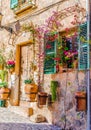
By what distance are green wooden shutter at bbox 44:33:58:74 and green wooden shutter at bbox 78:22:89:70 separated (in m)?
1.03

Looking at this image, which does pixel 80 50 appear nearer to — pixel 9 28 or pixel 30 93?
pixel 30 93

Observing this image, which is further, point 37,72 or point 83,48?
point 37,72

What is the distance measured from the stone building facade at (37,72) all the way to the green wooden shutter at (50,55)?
185 mm

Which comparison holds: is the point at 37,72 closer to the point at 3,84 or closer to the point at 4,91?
the point at 4,91

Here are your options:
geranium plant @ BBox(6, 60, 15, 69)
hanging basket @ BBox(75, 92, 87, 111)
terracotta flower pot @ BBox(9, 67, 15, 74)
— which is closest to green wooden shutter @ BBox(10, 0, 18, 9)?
geranium plant @ BBox(6, 60, 15, 69)

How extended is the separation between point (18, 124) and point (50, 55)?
216 centimetres

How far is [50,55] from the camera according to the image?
8.79 m

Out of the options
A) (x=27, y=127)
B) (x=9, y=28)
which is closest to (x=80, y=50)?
(x=27, y=127)

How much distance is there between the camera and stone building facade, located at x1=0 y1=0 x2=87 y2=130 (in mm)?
7699

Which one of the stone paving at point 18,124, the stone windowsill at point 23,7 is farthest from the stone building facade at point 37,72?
the stone paving at point 18,124

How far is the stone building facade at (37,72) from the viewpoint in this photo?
25.3 ft

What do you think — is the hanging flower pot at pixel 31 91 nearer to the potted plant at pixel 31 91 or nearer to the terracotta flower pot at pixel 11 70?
the potted plant at pixel 31 91

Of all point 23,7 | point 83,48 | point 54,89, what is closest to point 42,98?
point 54,89

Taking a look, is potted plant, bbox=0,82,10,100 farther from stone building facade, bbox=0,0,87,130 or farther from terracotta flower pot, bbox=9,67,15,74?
terracotta flower pot, bbox=9,67,15,74
